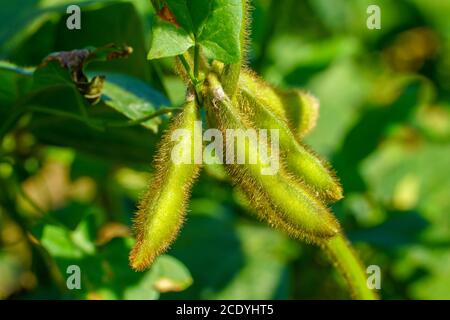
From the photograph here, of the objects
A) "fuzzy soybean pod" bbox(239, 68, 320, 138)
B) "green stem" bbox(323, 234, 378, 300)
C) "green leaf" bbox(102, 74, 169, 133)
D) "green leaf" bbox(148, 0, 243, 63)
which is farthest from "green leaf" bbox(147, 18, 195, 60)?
"green stem" bbox(323, 234, 378, 300)

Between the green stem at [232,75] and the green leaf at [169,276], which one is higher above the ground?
the green stem at [232,75]

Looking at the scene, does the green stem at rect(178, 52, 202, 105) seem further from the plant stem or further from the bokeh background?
the bokeh background

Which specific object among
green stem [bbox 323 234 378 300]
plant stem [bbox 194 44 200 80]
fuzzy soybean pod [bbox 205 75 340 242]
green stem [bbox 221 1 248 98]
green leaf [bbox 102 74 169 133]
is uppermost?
green leaf [bbox 102 74 169 133]

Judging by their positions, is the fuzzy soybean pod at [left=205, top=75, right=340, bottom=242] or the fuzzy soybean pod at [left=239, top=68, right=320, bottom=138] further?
the fuzzy soybean pod at [left=239, top=68, right=320, bottom=138]

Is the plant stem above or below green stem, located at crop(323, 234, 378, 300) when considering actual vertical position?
above

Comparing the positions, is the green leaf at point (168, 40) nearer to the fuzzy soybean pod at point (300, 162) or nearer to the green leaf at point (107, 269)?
the fuzzy soybean pod at point (300, 162)

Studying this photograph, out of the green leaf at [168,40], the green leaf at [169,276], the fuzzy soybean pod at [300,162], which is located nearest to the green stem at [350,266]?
the fuzzy soybean pod at [300,162]

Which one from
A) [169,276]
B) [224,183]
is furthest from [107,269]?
[224,183]
